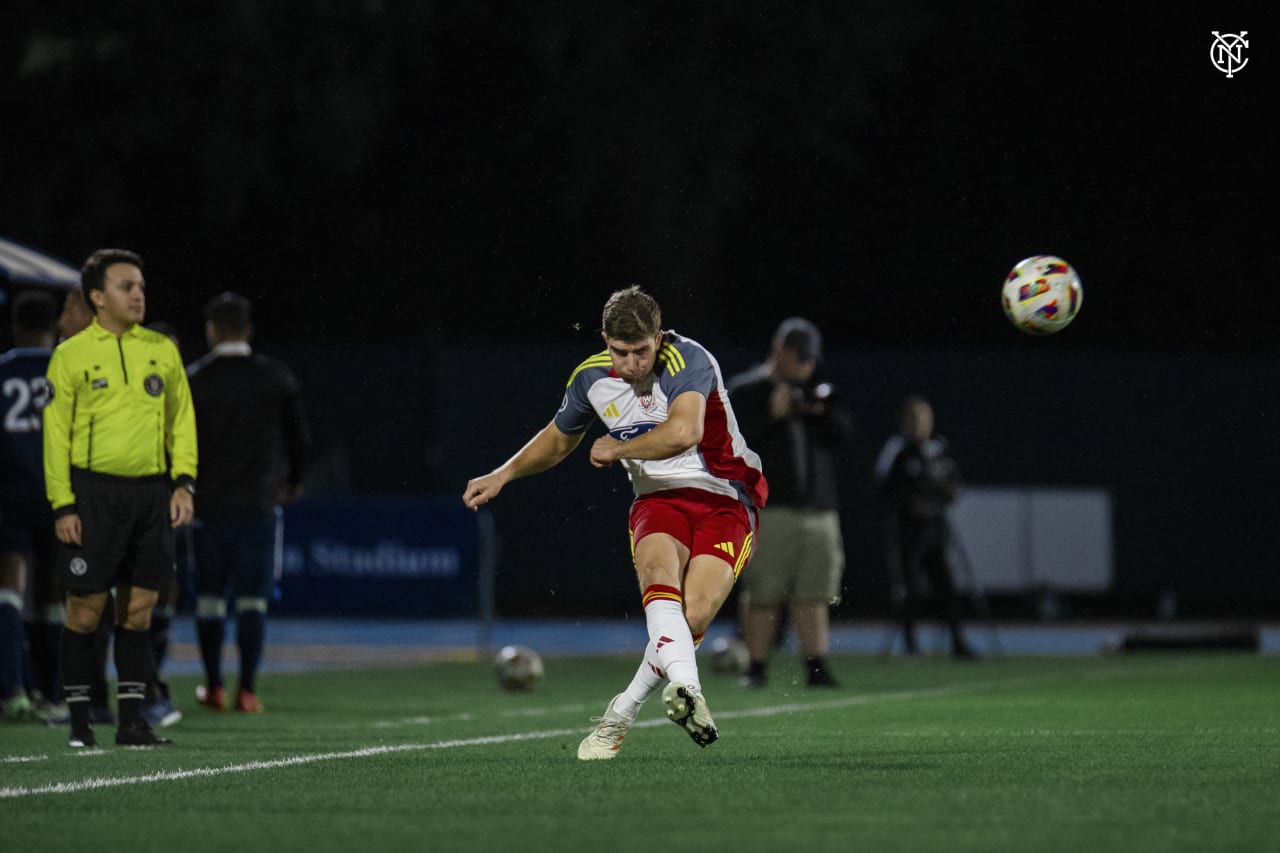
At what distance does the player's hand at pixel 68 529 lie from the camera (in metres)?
8.75

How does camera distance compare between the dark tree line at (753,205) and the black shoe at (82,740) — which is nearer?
the black shoe at (82,740)

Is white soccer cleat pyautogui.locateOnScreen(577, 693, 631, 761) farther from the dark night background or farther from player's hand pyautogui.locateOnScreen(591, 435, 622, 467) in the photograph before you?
the dark night background

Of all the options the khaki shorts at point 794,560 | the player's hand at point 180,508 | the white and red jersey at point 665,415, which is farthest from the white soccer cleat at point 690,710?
the khaki shorts at point 794,560

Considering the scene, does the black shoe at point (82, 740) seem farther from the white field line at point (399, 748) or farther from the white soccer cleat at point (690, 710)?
the white soccer cleat at point (690, 710)

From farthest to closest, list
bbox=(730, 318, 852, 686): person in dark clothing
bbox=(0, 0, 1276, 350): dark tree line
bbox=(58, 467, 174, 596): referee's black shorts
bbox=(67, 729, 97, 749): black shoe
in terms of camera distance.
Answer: bbox=(0, 0, 1276, 350): dark tree line < bbox=(730, 318, 852, 686): person in dark clothing < bbox=(67, 729, 97, 749): black shoe < bbox=(58, 467, 174, 596): referee's black shorts

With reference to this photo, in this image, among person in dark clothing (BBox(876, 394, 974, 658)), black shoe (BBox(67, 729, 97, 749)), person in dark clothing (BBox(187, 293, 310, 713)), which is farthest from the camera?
person in dark clothing (BBox(876, 394, 974, 658))

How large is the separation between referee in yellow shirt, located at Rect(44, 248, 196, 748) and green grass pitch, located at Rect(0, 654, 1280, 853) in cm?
42

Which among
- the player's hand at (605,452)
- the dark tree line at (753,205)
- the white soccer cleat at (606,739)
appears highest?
the dark tree line at (753,205)

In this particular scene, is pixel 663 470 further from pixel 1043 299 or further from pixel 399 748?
pixel 1043 299

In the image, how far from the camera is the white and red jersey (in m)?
8.00

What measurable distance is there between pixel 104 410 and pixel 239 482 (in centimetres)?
295

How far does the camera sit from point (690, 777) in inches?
289

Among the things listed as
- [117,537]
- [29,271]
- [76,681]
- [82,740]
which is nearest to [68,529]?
[117,537]

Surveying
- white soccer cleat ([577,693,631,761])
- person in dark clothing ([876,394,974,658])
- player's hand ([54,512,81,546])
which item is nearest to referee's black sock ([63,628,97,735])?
player's hand ([54,512,81,546])
